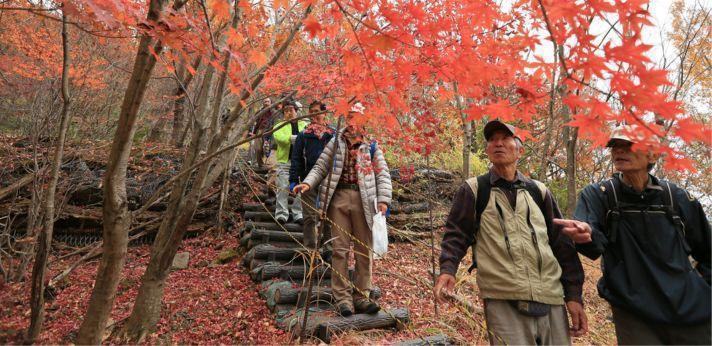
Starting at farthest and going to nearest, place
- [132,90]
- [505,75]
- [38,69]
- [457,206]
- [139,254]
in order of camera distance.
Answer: [38,69] → [139,254] → [505,75] → [132,90] → [457,206]

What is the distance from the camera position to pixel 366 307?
12.3ft

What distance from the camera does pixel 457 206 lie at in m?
2.29

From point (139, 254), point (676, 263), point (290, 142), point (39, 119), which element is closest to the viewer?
point (676, 263)

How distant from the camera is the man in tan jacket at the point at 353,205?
3.72 metres

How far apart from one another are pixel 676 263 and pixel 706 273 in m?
0.25

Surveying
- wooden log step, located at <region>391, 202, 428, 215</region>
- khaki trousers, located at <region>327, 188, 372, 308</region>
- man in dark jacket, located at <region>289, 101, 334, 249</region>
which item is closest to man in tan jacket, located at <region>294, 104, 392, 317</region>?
khaki trousers, located at <region>327, 188, 372, 308</region>

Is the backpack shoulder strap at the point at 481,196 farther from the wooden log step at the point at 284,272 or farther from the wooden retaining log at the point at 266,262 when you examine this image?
the wooden retaining log at the point at 266,262

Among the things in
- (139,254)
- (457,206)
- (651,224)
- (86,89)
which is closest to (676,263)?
(651,224)

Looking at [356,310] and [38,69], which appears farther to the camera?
[38,69]

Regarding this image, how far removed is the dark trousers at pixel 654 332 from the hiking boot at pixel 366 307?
221 cm

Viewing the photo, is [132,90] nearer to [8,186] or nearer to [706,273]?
[706,273]

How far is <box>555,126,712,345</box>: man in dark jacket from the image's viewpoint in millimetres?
1864

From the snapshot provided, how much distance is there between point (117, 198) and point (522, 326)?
299 centimetres

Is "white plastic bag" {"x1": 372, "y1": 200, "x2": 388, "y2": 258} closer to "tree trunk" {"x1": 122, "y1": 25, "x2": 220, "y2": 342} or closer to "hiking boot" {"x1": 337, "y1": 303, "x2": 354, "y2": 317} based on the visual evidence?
"hiking boot" {"x1": 337, "y1": 303, "x2": 354, "y2": 317}
